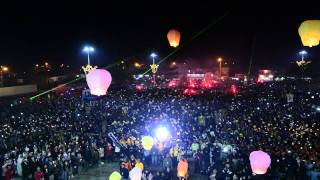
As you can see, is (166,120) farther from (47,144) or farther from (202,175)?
(47,144)

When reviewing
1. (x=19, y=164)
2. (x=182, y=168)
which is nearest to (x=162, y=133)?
(x=182, y=168)

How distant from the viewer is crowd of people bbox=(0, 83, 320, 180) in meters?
12.1

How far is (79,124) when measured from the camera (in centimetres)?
1755

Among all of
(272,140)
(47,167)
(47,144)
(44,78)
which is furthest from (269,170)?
(44,78)

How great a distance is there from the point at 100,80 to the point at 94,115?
1015 cm

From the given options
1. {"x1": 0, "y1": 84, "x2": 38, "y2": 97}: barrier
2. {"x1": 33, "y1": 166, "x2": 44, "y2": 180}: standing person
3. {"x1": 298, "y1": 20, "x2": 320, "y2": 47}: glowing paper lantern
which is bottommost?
{"x1": 33, "y1": 166, "x2": 44, "y2": 180}: standing person

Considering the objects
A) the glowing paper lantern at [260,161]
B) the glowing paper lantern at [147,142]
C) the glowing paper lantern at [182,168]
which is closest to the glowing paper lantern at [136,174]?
the glowing paper lantern at [182,168]

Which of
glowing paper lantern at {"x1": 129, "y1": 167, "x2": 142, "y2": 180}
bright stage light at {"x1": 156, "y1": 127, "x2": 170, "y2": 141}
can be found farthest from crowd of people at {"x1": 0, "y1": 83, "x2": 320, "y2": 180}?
glowing paper lantern at {"x1": 129, "y1": 167, "x2": 142, "y2": 180}

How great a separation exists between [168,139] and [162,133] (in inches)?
31.7

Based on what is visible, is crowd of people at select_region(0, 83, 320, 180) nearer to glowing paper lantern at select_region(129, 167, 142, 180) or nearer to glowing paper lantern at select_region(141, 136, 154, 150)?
glowing paper lantern at select_region(141, 136, 154, 150)

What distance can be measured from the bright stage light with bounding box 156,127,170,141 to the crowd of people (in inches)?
10.6

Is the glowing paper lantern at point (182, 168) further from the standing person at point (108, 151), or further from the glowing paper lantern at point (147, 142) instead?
the standing person at point (108, 151)

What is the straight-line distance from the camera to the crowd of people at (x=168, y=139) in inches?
478

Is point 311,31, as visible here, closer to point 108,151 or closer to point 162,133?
point 162,133
